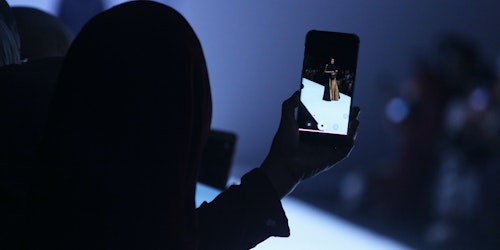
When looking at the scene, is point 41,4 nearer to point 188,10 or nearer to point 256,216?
point 188,10

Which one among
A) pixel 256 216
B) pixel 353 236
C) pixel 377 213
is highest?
pixel 256 216

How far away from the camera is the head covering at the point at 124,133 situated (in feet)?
2.19

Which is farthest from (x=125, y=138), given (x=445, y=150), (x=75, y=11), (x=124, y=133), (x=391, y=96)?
(x=391, y=96)

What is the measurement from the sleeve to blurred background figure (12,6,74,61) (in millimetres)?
972

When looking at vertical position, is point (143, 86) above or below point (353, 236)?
above

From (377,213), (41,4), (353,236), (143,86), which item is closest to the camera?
(143,86)

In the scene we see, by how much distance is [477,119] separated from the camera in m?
5.22

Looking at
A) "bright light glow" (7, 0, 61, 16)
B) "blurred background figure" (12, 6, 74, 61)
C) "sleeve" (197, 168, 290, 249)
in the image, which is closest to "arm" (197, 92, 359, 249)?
"sleeve" (197, 168, 290, 249)

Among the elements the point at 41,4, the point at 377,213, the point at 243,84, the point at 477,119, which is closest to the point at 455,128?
the point at 477,119

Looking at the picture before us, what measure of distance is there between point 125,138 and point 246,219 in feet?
0.77

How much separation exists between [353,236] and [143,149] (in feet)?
12.9

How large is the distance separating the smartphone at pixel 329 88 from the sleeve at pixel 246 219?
129mm

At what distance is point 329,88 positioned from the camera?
96 cm

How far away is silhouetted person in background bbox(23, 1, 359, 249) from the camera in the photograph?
2.19 feet
